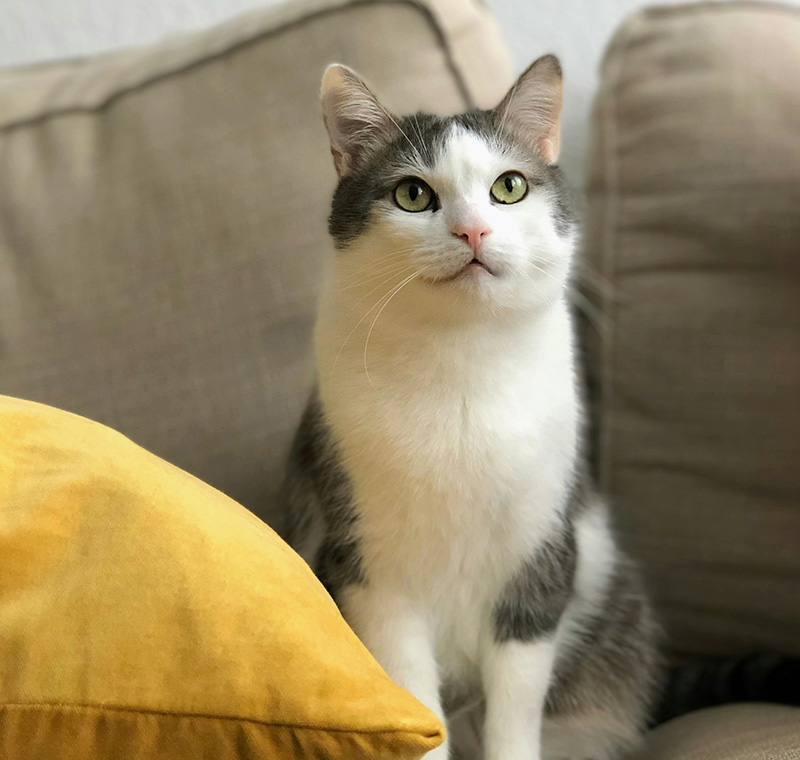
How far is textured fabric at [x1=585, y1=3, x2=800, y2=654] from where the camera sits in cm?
98

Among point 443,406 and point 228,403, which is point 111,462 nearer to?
point 443,406

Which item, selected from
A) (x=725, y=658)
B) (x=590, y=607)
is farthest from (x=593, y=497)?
(x=725, y=658)

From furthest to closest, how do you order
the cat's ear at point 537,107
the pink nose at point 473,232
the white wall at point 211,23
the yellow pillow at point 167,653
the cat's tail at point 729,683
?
the white wall at point 211,23, the cat's tail at point 729,683, the cat's ear at point 537,107, the pink nose at point 473,232, the yellow pillow at point 167,653

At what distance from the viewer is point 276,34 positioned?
3.50 feet

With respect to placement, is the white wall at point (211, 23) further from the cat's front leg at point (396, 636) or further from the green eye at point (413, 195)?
the cat's front leg at point (396, 636)

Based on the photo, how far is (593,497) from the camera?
3.22 feet

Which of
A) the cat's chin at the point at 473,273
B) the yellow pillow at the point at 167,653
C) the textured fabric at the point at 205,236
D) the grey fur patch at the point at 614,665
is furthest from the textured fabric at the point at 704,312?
the yellow pillow at the point at 167,653

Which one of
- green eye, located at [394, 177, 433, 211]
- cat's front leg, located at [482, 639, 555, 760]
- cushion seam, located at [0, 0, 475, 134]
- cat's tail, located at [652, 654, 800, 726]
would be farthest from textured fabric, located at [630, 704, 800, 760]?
cushion seam, located at [0, 0, 475, 134]

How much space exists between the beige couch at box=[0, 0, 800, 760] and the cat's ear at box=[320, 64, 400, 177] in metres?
0.26

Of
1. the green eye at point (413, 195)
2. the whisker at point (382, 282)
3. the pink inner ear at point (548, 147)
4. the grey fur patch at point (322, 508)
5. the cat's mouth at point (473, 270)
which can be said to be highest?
the pink inner ear at point (548, 147)

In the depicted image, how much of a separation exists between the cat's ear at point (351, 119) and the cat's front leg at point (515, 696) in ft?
1.73

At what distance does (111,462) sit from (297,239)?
522 millimetres

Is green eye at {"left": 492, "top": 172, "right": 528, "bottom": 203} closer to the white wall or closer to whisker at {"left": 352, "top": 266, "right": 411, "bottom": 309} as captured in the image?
whisker at {"left": 352, "top": 266, "right": 411, "bottom": 309}

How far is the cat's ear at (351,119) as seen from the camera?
29.3 inches
